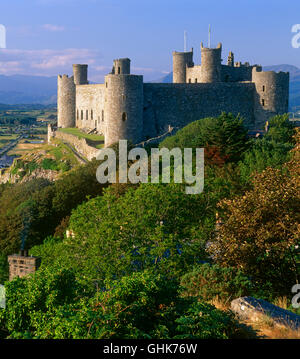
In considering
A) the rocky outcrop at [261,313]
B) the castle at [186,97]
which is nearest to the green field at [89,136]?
the castle at [186,97]

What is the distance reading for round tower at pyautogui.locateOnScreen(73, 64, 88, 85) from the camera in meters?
54.8

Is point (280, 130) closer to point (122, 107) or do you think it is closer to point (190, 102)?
point (190, 102)

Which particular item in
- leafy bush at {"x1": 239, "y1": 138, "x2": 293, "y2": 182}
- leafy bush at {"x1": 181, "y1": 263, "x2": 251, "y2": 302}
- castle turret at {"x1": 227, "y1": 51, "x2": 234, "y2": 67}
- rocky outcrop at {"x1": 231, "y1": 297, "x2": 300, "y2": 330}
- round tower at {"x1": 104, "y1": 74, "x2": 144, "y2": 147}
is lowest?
leafy bush at {"x1": 181, "y1": 263, "x2": 251, "y2": 302}

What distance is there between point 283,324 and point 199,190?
10.4 metres

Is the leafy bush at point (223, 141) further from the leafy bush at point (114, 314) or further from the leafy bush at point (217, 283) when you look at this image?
the leafy bush at point (114, 314)

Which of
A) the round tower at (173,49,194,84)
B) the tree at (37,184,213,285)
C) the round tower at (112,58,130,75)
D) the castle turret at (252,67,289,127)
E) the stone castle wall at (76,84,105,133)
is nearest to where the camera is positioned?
the tree at (37,184,213,285)

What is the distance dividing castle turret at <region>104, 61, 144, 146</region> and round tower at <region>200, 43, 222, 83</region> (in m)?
7.82

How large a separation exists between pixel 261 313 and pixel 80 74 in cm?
4871

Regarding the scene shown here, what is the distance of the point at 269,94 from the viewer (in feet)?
147

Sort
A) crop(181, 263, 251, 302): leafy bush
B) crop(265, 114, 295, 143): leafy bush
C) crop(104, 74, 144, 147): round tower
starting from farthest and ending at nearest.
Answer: crop(104, 74, 144, 147): round tower → crop(265, 114, 295, 143): leafy bush → crop(181, 263, 251, 302): leafy bush

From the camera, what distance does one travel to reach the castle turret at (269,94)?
4459cm

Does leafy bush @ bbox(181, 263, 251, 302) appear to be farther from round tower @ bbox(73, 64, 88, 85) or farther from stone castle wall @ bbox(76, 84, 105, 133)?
round tower @ bbox(73, 64, 88, 85)

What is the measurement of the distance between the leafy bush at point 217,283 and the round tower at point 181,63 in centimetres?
3734

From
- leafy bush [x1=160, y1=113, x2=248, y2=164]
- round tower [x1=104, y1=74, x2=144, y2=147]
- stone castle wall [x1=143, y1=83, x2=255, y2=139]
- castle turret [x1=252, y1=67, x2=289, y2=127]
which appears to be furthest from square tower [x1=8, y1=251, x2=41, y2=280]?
castle turret [x1=252, y1=67, x2=289, y2=127]
